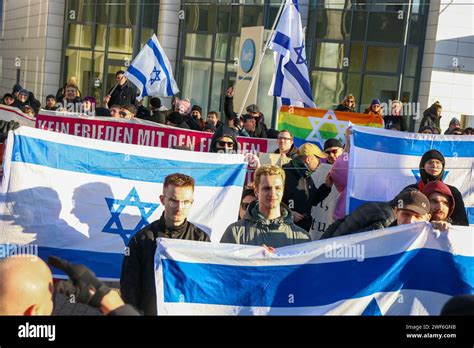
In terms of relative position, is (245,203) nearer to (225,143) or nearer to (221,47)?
(225,143)

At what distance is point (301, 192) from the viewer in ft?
28.2

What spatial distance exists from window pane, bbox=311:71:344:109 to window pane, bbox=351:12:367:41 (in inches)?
45.8

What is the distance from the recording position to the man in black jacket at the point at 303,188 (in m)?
8.55

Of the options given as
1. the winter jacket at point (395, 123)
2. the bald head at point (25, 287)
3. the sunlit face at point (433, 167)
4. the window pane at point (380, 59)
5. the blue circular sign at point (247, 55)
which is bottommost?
the bald head at point (25, 287)

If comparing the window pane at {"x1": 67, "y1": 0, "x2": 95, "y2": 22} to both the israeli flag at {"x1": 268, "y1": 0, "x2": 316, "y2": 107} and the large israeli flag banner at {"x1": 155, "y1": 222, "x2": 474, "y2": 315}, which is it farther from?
the large israeli flag banner at {"x1": 155, "y1": 222, "x2": 474, "y2": 315}

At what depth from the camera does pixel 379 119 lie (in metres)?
14.8

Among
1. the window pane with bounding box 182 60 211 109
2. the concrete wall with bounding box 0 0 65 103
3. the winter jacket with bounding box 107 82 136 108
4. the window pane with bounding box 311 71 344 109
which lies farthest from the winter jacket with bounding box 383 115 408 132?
the concrete wall with bounding box 0 0 65 103

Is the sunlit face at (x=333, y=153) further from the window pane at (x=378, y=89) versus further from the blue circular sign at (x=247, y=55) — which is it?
the window pane at (x=378, y=89)

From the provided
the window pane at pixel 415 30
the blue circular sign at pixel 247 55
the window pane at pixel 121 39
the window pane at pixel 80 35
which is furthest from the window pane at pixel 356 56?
the window pane at pixel 80 35

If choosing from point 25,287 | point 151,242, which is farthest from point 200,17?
point 25,287

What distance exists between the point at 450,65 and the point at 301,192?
16376 mm

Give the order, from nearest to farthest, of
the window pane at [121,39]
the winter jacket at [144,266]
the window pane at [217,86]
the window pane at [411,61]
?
the winter jacket at [144,266]
the window pane at [411,61]
the window pane at [217,86]
the window pane at [121,39]

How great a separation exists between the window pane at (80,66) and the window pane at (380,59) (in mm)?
11344

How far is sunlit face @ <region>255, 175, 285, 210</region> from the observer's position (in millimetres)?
6016
